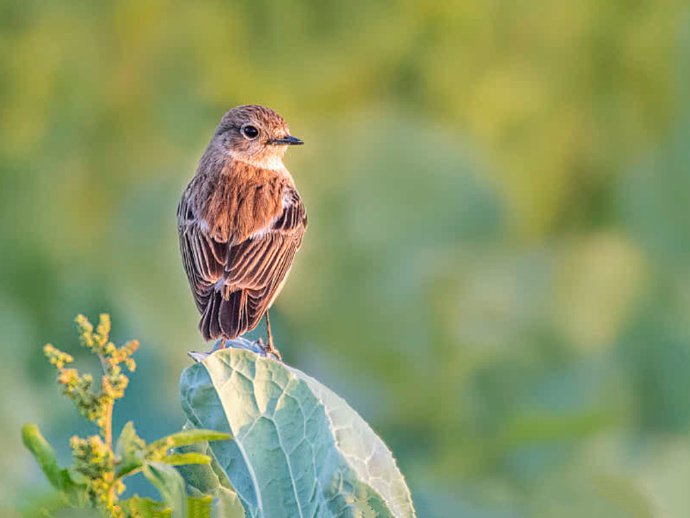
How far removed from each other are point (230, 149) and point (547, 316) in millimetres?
1306

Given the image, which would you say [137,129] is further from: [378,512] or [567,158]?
[378,512]

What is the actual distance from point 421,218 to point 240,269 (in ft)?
4.61

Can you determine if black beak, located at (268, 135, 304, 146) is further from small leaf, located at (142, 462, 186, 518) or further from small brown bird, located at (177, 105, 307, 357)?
small leaf, located at (142, 462, 186, 518)

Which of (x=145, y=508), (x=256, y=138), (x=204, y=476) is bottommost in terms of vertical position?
(x=145, y=508)

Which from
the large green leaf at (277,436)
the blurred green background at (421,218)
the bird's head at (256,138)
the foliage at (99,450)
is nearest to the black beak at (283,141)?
the bird's head at (256,138)

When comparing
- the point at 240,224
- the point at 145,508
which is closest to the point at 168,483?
the point at 145,508

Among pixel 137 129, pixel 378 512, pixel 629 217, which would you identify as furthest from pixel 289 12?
pixel 378 512

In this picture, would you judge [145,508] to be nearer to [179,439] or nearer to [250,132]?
[179,439]

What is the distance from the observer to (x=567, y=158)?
4617mm

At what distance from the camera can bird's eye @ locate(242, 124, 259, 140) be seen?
3342 millimetres

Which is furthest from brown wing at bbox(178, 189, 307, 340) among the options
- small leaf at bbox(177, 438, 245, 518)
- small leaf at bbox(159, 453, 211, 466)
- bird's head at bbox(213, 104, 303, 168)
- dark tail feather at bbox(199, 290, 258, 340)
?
small leaf at bbox(159, 453, 211, 466)

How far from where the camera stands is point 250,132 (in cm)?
337

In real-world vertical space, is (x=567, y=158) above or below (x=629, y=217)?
above

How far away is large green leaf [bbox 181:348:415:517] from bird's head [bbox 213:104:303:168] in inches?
70.7
